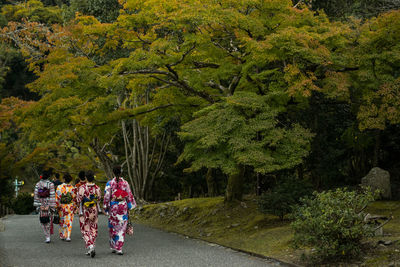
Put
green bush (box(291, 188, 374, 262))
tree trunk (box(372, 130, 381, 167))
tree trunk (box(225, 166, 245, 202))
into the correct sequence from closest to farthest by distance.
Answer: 1. green bush (box(291, 188, 374, 262))
2. tree trunk (box(225, 166, 245, 202))
3. tree trunk (box(372, 130, 381, 167))

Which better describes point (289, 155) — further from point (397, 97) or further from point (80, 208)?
point (80, 208)

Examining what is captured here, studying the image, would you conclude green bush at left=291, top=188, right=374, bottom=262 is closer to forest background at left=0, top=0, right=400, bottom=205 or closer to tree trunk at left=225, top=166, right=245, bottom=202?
forest background at left=0, top=0, right=400, bottom=205

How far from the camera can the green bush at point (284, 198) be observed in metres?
12.7

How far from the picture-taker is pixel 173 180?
93.2ft

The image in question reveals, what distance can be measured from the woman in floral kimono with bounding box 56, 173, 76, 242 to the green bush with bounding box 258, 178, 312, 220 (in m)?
5.12

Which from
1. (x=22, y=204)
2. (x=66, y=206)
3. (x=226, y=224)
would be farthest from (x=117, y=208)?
A: (x=22, y=204)

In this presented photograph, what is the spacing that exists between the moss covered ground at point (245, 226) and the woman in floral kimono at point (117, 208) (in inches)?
107

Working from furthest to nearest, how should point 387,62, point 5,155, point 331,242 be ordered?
point 5,155
point 387,62
point 331,242

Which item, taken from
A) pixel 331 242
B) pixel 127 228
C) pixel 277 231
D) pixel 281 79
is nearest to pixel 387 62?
pixel 281 79

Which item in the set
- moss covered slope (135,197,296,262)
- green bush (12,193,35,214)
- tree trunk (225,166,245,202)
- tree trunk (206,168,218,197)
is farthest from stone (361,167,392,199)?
green bush (12,193,35,214)

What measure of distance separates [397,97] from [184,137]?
5709mm

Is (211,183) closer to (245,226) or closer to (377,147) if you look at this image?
(377,147)

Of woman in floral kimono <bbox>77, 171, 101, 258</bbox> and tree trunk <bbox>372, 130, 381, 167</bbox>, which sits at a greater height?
tree trunk <bbox>372, 130, 381, 167</bbox>

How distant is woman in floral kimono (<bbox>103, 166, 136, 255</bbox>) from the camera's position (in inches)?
384
